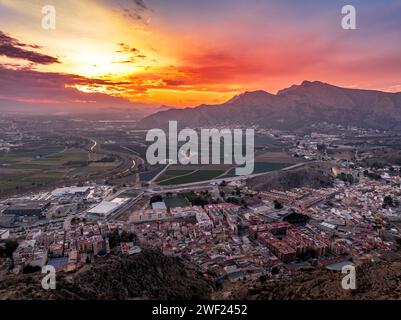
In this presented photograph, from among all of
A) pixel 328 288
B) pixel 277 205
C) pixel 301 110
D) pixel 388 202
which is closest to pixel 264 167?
pixel 277 205

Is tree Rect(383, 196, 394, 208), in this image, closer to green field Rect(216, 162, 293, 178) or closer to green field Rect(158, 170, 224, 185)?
green field Rect(216, 162, 293, 178)

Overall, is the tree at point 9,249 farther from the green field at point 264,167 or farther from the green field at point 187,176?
the green field at point 264,167

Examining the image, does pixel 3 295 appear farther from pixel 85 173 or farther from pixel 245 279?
pixel 85 173

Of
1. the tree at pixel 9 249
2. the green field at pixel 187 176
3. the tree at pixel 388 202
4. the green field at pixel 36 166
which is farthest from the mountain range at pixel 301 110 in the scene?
the tree at pixel 9 249

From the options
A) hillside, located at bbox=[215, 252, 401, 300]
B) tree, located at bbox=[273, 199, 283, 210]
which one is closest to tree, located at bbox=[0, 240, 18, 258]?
hillside, located at bbox=[215, 252, 401, 300]

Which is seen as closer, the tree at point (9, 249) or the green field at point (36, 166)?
the tree at point (9, 249)
